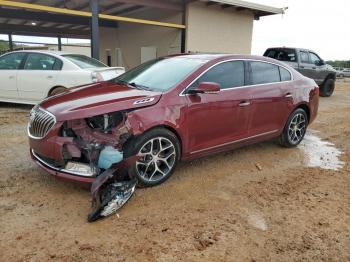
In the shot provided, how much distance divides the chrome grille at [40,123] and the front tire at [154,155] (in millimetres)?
883

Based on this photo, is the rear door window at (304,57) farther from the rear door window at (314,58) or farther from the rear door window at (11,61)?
the rear door window at (11,61)

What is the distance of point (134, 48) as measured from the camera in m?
17.7

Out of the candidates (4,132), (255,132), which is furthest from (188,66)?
(4,132)

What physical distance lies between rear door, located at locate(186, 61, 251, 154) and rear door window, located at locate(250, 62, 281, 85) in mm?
214

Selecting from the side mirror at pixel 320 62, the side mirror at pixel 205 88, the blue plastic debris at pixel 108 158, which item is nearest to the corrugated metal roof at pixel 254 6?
the side mirror at pixel 320 62

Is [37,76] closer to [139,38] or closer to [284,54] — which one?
[284,54]

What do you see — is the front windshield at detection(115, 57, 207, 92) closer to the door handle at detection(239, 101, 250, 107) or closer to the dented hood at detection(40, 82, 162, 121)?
the dented hood at detection(40, 82, 162, 121)

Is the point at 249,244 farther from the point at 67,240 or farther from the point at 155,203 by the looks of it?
the point at 67,240

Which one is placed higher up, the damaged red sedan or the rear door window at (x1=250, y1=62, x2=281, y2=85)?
the rear door window at (x1=250, y1=62, x2=281, y2=85)

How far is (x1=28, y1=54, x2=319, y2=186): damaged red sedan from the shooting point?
364 centimetres

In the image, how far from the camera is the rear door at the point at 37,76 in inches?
309

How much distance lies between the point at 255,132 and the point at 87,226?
2935 millimetres

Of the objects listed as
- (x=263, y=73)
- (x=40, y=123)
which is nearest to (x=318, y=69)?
(x=263, y=73)

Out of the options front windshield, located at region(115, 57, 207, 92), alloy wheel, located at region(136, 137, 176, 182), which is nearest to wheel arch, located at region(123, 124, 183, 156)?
alloy wheel, located at region(136, 137, 176, 182)
